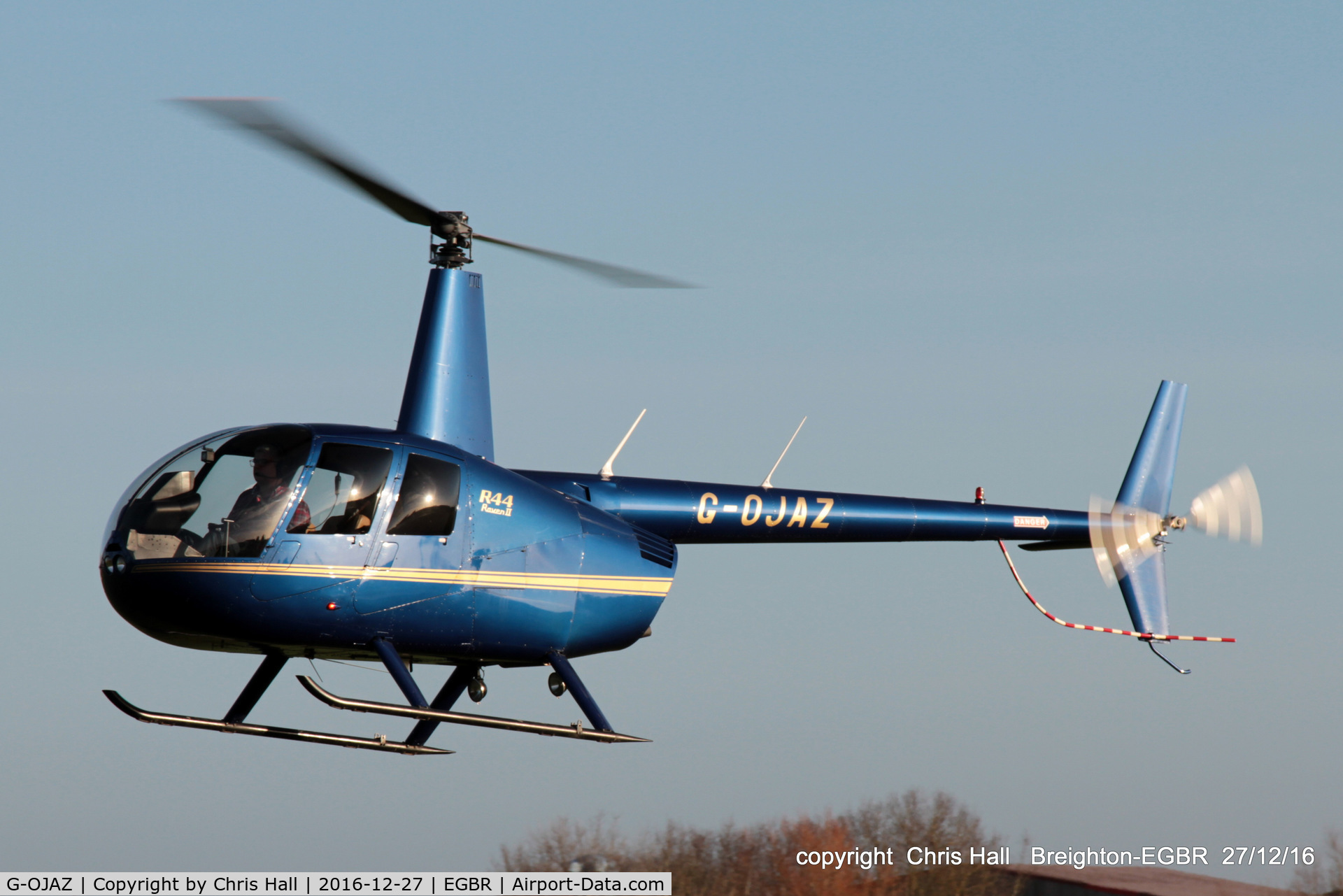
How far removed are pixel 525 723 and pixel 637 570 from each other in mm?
2617

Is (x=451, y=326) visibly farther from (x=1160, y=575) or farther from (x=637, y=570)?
(x=1160, y=575)

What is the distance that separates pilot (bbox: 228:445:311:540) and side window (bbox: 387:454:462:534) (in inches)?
33.9

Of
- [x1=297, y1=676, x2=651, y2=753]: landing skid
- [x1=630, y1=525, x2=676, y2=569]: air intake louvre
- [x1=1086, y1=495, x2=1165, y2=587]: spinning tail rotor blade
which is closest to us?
[x1=297, y1=676, x2=651, y2=753]: landing skid

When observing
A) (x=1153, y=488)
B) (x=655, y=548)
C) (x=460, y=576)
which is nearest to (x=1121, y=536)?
(x=1153, y=488)

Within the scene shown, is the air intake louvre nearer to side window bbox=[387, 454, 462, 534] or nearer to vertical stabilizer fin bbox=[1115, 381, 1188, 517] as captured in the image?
side window bbox=[387, 454, 462, 534]

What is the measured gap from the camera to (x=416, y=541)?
1444 cm

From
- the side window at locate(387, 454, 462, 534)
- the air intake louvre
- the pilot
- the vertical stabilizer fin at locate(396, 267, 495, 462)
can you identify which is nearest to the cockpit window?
the pilot

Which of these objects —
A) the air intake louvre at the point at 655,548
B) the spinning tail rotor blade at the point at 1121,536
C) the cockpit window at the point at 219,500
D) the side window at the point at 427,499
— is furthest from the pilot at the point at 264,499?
the spinning tail rotor blade at the point at 1121,536

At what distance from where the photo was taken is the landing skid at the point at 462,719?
13.2 m

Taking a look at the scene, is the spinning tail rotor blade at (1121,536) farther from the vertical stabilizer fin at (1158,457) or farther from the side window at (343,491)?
the side window at (343,491)

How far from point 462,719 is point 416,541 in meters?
1.70

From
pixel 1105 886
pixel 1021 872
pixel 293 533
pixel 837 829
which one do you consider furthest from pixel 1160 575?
pixel 837 829

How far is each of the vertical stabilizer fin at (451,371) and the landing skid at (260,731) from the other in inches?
141

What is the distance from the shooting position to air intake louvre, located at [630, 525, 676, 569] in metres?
16.7
